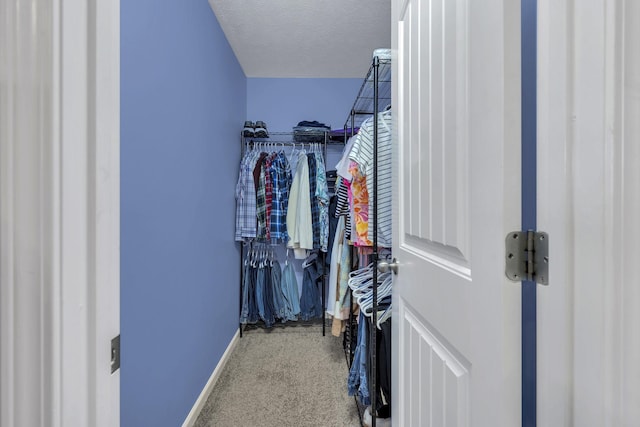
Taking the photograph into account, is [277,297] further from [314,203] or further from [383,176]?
[383,176]

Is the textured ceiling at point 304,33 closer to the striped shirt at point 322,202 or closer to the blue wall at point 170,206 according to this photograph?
the blue wall at point 170,206

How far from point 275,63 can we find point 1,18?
2598 mm

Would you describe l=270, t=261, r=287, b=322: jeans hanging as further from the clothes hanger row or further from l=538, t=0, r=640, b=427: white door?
l=538, t=0, r=640, b=427: white door

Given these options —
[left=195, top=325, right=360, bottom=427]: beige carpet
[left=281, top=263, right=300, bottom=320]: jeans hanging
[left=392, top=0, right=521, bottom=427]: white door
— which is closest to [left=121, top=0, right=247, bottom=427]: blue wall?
[left=195, top=325, right=360, bottom=427]: beige carpet

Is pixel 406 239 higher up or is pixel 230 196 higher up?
pixel 230 196

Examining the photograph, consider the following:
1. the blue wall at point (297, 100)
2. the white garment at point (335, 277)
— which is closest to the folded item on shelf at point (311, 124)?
the blue wall at point (297, 100)

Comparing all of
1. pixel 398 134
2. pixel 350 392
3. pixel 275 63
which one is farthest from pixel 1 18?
pixel 275 63

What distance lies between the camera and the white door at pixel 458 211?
1.59 ft

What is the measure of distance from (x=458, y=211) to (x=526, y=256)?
0.58 feet

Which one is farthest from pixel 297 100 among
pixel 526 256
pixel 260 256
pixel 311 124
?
pixel 526 256

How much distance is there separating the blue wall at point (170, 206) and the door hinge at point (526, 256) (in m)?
1.10

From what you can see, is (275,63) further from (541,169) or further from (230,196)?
(541,169)

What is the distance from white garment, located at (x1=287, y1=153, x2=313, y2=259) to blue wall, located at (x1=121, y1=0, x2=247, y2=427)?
2.12 ft

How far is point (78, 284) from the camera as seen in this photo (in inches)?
16.0
